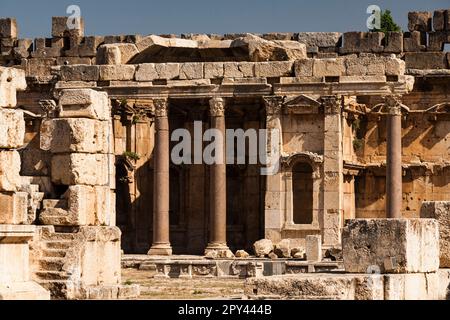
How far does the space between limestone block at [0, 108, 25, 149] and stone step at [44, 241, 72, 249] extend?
3.33 metres

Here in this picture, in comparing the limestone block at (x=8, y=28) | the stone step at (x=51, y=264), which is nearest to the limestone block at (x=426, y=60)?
the limestone block at (x=8, y=28)

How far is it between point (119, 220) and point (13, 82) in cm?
2468

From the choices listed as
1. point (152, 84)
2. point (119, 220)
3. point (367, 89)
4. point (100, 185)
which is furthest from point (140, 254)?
point (100, 185)

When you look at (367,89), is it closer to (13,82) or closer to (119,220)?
(119,220)

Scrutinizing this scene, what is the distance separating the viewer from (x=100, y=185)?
96.5ft

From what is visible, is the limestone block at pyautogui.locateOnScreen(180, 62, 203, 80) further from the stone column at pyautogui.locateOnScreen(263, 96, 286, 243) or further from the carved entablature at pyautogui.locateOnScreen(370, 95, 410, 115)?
the carved entablature at pyautogui.locateOnScreen(370, 95, 410, 115)

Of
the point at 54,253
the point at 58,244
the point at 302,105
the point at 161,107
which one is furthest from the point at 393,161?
the point at 54,253

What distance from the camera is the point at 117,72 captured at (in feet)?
153

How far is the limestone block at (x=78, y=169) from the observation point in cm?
2892

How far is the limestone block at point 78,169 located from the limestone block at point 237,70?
1706cm

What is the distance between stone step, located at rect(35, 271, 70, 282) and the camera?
27.4 m

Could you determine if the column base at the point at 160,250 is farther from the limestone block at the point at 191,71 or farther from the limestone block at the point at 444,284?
the limestone block at the point at 444,284

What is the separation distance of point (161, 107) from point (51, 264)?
19467 mm

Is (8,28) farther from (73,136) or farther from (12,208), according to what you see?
(12,208)
